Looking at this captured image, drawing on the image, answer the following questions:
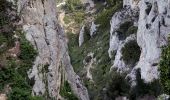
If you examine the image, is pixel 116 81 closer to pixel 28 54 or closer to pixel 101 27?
pixel 28 54

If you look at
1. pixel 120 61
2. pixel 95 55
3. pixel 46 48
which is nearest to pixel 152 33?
pixel 120 61

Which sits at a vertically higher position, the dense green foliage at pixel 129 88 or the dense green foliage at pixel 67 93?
the dense green foliage at pixel 67 93

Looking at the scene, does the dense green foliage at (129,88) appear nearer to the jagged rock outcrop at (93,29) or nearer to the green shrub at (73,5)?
the jagged rock outcrop at (93,29)

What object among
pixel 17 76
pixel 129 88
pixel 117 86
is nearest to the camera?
pixel 17 76

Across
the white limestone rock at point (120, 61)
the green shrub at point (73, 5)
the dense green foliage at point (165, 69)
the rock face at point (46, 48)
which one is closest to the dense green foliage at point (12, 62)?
the rock face at point (46, 48)

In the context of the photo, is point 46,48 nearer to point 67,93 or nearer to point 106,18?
point 67,93

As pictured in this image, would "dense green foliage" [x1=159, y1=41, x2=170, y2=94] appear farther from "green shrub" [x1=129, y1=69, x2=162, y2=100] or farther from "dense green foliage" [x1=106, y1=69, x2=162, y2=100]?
"green shrub" [x1=129, y1=69, x2=162, y2=100]

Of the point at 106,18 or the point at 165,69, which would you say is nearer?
the point at 165,69

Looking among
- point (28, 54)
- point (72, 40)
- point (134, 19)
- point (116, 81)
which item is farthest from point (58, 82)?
point (72, 40)
